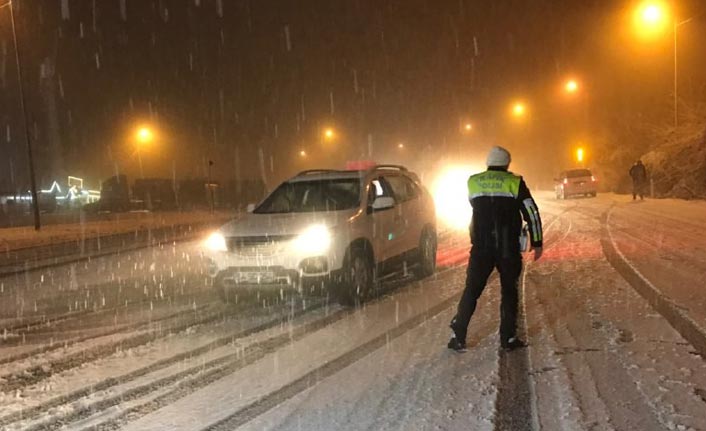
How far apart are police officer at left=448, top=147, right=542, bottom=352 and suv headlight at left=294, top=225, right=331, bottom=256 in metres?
2.31

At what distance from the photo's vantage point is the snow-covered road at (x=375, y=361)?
4.45 m

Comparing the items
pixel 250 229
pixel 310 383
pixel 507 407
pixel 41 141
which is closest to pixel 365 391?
pixel 310 383

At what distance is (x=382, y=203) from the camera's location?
8906mm

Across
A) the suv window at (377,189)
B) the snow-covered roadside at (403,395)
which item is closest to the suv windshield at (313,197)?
the suv window at (377,189)

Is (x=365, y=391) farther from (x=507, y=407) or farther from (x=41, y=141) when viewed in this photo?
(x=41, y=141)

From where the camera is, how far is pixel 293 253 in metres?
7.84

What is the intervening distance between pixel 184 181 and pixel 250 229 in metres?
44.6

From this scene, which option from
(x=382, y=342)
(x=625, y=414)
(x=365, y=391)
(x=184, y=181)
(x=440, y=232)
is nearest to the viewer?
(x=625, y=414)

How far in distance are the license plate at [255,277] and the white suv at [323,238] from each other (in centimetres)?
1

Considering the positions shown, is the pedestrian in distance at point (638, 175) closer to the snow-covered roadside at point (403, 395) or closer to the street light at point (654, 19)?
the street light at point (654, 19)

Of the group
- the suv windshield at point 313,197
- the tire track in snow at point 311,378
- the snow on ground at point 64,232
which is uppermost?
the suv windshield at point 313,197

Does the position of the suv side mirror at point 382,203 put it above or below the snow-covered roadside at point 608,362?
above

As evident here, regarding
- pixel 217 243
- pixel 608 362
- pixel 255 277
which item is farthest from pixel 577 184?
pixel 608 362

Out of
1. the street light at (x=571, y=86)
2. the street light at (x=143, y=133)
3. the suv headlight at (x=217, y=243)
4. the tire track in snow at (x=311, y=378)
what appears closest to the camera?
the tire track in snow at (x=311, y=378)
